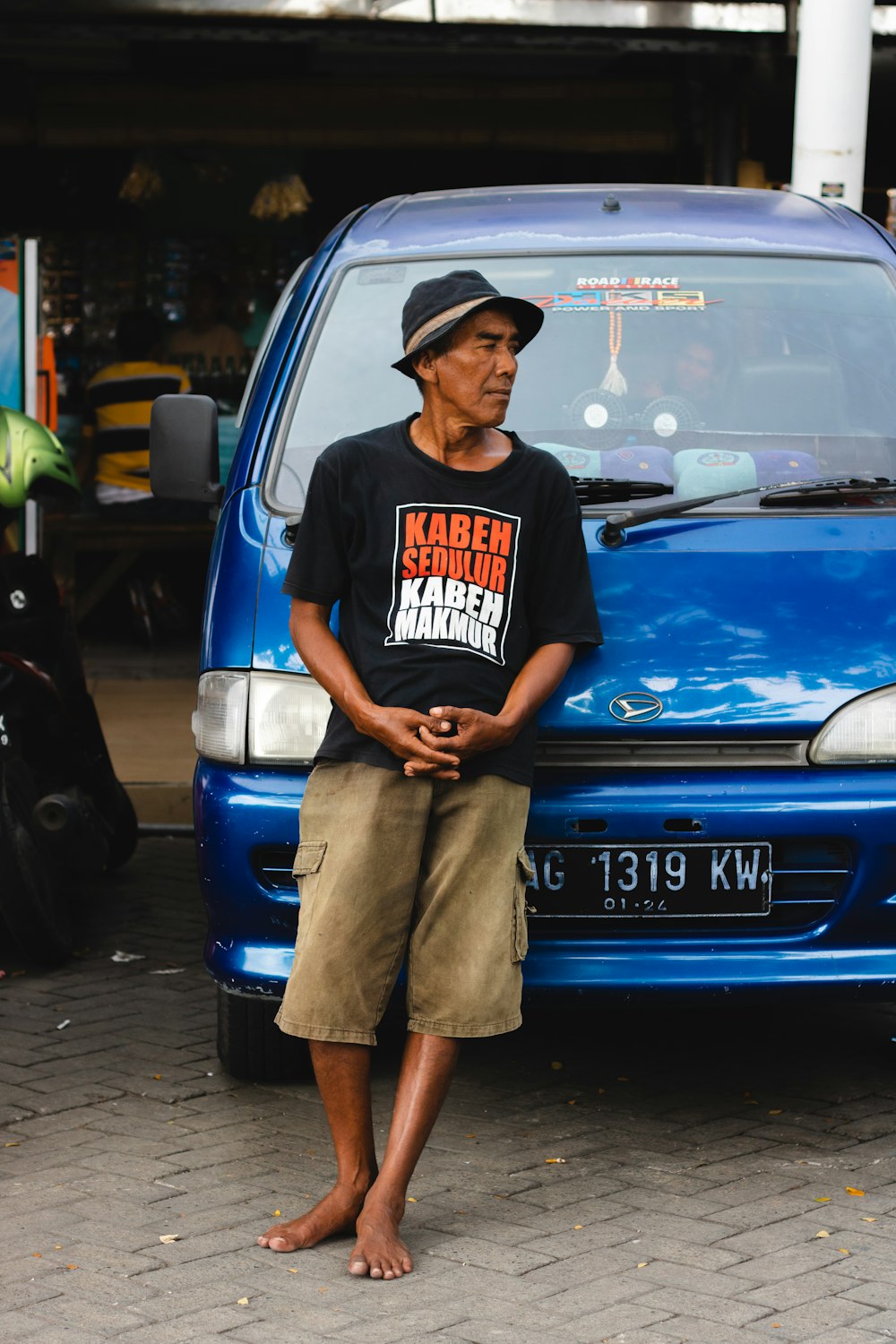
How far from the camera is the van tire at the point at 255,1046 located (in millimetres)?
4355

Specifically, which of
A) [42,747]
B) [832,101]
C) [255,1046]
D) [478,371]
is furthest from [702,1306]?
[832,101]

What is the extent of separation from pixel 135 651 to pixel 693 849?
7.24 m

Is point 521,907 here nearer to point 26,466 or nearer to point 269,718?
point 269,718

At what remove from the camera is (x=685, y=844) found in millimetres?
3799

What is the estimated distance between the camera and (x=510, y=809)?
11.7ft

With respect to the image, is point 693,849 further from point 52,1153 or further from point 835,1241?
point 52,1153

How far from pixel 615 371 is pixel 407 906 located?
5.09ft

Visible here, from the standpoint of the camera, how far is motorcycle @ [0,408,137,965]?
529 centimetres

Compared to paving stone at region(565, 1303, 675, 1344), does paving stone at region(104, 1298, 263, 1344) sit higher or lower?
lower

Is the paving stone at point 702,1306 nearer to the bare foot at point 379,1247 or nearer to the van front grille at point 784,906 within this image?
the bare foot at point 379,1247

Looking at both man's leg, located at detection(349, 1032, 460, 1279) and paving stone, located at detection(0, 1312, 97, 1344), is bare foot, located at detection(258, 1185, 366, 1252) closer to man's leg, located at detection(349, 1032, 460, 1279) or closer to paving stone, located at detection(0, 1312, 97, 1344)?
man's leg, located at detection(349, 1032, 460, 1279)

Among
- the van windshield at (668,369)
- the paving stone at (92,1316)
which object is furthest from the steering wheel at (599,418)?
the paving stone at (92,1316)

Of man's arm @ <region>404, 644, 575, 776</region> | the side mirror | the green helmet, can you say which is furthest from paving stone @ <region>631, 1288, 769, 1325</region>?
the green helmet

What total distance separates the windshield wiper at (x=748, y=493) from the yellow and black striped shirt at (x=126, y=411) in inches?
264
